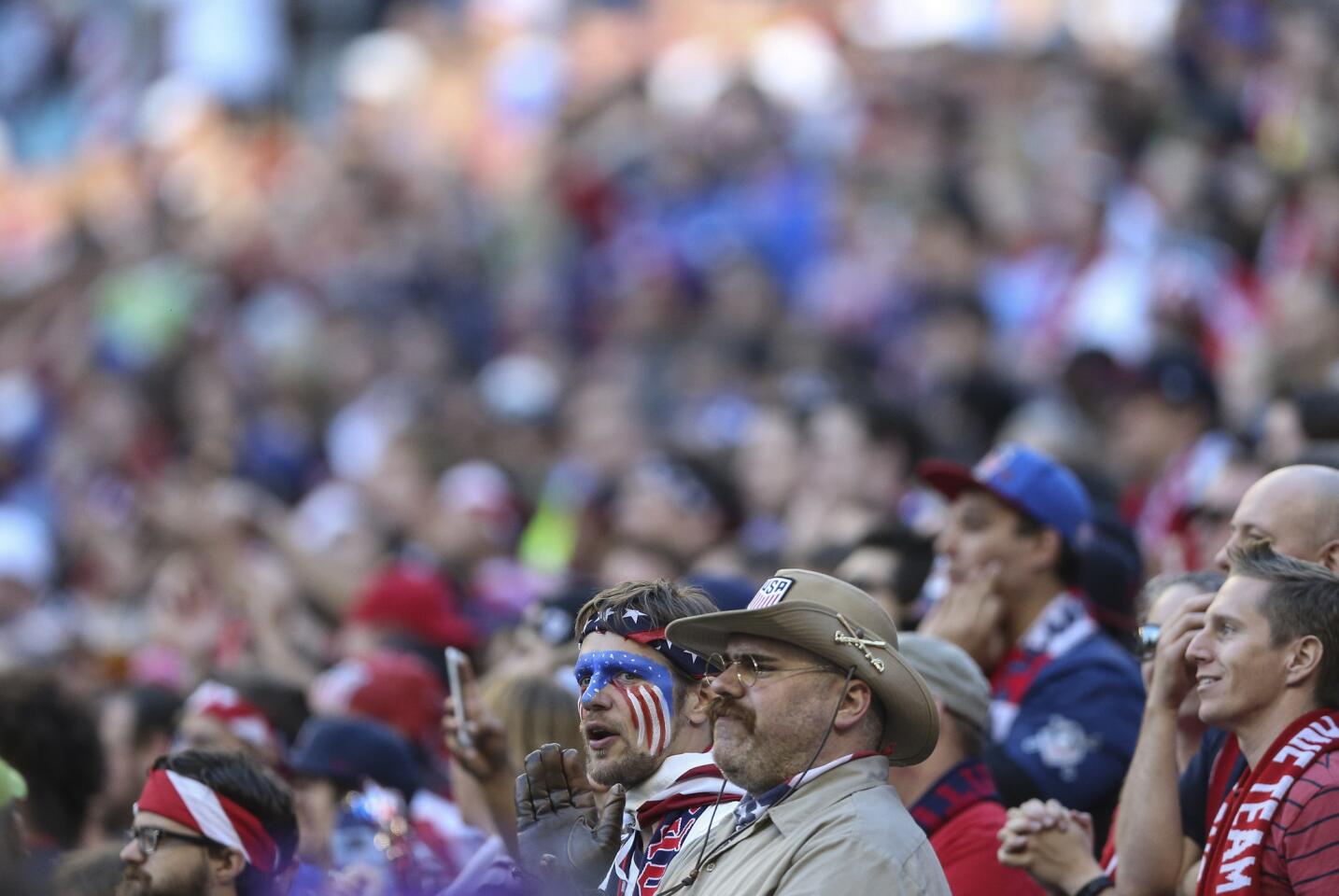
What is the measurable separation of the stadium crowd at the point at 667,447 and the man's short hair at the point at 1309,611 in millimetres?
18

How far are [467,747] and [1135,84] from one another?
10.0 meters

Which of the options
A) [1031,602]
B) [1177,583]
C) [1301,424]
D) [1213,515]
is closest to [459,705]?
[1177,583]

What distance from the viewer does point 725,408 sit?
1247 cm

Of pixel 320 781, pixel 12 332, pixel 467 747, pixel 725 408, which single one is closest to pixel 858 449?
pixel 725 408

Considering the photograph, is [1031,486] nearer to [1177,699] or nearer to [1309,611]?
[1177,699]

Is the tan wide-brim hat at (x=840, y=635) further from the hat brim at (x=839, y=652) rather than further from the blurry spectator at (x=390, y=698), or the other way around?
the blurry spectator at (x=390, y=698)

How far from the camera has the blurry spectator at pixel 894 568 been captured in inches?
268

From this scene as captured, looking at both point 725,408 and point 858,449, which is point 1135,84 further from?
point 858,449

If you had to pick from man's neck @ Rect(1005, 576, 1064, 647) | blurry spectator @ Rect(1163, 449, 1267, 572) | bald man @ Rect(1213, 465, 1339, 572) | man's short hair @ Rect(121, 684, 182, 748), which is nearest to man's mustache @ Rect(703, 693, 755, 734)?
bald man @ Rect(1213, 465, 1339, 572)

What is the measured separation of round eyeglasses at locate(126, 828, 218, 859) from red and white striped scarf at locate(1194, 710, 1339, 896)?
7.85 ft

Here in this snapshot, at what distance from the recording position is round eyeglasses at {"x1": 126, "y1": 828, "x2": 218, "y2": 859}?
16.7 ft

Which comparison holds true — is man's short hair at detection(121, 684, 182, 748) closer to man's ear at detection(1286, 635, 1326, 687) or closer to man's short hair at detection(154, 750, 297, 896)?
man's short hair at detection(154, 750, 297, 896)

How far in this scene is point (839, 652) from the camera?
4.16 metres

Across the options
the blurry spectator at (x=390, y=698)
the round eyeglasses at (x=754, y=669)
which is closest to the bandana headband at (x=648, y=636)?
the round eyeglasses at (x=754, y=669)
